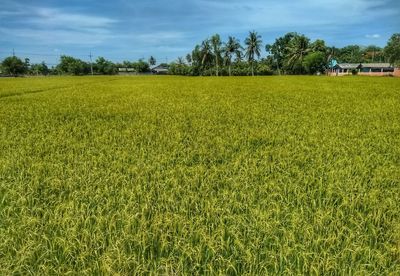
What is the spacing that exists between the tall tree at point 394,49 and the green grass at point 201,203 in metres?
77.0

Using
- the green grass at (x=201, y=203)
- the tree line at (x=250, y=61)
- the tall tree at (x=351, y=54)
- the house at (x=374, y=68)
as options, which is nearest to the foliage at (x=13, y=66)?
the tree line at (x=250, y=61)

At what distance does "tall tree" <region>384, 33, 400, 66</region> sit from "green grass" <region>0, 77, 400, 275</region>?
7697cm

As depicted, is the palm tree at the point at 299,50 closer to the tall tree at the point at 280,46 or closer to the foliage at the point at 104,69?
the tall tree at the point at 280,46

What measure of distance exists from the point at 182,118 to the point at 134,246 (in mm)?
9399

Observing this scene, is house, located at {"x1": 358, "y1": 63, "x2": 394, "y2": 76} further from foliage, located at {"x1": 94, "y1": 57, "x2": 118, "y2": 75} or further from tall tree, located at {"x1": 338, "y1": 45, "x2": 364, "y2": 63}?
foliage, located at {"x1": 94, "y1": 57, "x2": 118, "y2": 75}

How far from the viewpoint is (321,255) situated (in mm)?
3785

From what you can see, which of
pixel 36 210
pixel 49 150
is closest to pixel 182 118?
pixel 49 150

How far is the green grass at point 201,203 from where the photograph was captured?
3.71m

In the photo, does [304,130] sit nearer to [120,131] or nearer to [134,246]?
Result: [120,131]

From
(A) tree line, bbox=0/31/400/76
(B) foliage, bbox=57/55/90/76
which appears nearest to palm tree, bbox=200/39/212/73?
(A) tree line, bbox=0/31/400/76

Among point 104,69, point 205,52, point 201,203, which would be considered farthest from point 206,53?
point 201,203

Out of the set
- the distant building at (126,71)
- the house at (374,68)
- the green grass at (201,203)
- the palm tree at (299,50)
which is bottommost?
the green grass at (201,203)

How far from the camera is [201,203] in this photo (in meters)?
4.96

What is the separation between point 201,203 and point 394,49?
84017 millimetres
